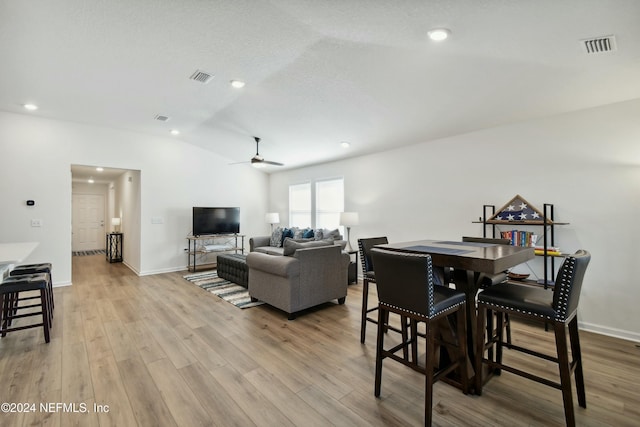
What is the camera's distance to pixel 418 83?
3289 millimetres

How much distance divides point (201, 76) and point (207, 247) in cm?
405

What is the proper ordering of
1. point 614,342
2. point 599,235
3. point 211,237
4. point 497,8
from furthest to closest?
1. point 211,237
2. point 599,235
3. point 614,342
4. point 497,8

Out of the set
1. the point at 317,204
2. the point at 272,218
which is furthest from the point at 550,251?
the point at 272,218

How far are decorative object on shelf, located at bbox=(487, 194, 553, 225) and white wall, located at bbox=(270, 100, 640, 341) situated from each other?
0.41 ft

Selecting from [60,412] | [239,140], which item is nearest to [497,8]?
[60,412]

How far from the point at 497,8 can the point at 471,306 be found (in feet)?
7.37

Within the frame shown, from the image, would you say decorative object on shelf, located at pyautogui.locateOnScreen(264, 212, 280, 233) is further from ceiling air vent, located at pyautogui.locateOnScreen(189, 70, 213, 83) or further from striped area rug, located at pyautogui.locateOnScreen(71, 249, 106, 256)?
striped area rug, located at pyautogui.locateOnScreen(71, 249, 106, 256)

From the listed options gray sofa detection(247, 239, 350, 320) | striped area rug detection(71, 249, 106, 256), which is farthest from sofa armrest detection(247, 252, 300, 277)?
striped area rug detection(71, 249, 106, 256)

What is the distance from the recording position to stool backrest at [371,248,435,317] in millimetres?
1868

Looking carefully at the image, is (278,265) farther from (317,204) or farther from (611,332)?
(611,332)

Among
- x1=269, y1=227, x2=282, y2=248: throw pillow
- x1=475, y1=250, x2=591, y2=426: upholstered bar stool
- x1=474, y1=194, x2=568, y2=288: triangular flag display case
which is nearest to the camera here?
x1=475, y1=250, x2=591, y2=426: upholstered bar stool

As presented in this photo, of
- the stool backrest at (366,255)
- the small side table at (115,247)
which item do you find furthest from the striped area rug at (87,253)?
the stool backrest at (366,255)

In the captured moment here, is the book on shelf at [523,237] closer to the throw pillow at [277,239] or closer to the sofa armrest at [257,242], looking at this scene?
the throw pillow at [277,239]

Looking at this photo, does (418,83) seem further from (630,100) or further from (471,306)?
(471,306)
